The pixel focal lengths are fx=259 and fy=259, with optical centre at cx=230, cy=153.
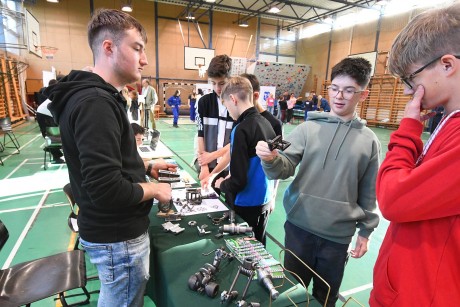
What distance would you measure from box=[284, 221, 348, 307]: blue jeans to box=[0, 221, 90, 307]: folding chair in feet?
4.46

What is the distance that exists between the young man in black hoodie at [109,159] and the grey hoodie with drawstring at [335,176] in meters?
0.72

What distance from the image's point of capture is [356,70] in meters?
1.42

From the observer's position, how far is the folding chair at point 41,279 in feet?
5.01

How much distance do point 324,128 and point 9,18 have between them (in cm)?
1372

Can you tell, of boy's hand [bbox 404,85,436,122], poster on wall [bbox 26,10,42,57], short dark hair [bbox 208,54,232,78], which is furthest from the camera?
poster on wall [bbox 26,10,42,57]

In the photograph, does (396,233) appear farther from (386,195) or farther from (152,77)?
(152,77)

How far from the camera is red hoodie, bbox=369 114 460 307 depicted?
25.8 inches

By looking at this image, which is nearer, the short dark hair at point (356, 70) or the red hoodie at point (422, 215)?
the red hoodie at point (422, 215)

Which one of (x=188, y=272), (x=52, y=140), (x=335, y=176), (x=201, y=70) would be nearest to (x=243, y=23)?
(x=201, y=70)

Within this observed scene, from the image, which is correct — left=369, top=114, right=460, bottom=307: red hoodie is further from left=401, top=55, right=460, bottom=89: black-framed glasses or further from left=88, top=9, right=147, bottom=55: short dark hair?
left=88, top=9, right=147, bottom=55: short dark hair

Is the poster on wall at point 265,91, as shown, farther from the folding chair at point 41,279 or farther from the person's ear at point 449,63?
the person's ear at point 449,63

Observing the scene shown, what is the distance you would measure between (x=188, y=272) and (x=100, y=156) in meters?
0.72

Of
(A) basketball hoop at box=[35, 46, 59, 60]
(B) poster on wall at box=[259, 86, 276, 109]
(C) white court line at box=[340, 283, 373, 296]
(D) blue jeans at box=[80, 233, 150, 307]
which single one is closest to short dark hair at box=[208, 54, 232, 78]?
(D) blue jeans at box=[80, 233, 150, 307]

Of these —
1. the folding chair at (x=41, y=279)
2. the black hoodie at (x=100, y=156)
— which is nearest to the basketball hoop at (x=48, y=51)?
the folding chair at (x=41, y=279)
